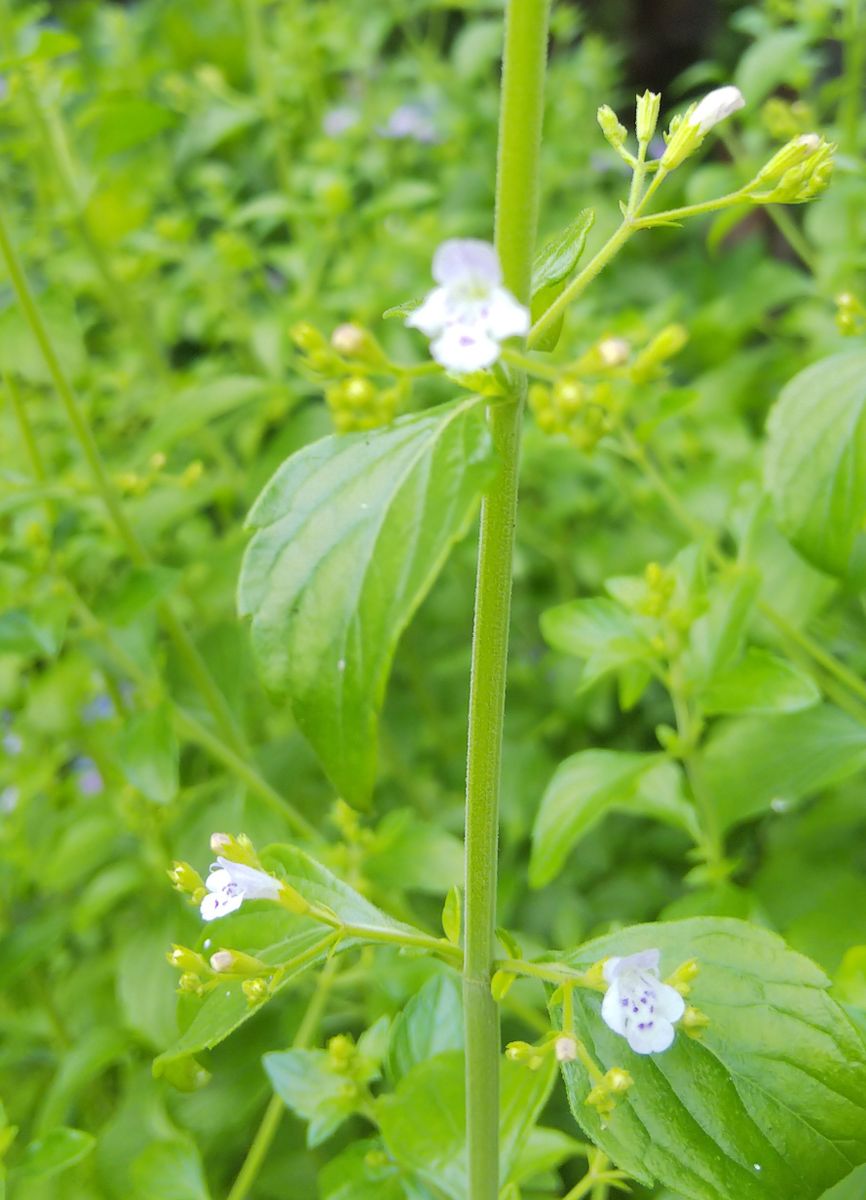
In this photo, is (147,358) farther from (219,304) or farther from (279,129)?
(279,129)

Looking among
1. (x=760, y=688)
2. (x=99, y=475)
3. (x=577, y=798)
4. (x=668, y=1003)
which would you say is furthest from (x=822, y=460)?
(x=99, y=475)

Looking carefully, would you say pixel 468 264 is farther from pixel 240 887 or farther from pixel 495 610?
pixel 240 887

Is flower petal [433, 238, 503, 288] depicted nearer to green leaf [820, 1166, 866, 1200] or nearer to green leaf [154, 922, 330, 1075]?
green leaf [154, 922, 330, 1075]

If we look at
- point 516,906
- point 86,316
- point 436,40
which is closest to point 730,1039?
point 516,906

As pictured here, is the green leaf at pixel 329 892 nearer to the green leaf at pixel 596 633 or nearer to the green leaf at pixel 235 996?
the green leaf at pixel 235 996

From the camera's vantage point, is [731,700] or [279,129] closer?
[731,700]

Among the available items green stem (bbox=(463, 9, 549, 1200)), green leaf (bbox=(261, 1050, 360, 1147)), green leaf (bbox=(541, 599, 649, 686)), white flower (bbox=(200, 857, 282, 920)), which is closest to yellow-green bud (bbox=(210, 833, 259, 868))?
white flower (bbox=(200, 857, 282, 920))
